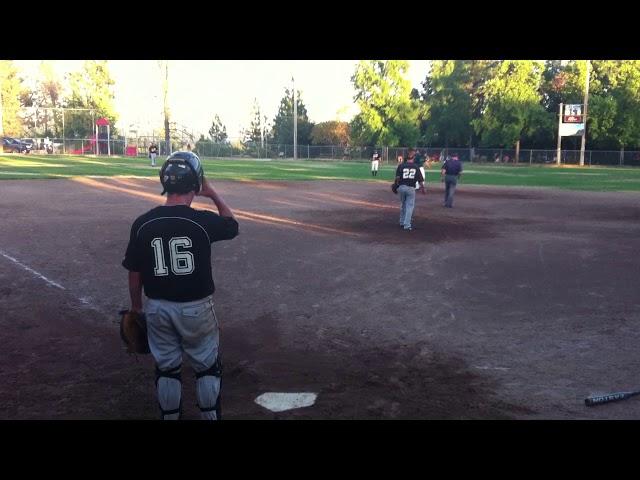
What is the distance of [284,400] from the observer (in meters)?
5.01

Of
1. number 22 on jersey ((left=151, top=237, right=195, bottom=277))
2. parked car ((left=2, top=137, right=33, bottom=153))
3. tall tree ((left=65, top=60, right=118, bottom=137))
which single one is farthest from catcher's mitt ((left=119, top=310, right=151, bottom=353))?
tall tree ((left=65, top=60, right=118, bottom=137))

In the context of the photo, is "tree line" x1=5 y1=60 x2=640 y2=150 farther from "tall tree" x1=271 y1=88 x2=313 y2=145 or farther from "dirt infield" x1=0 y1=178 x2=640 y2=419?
"dirt infield" x1=0 y1=178 x2=640 y2=419

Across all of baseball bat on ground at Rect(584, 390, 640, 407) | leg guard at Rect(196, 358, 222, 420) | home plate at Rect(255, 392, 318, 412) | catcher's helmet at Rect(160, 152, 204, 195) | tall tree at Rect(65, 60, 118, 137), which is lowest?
home plate at Rect(255, 392, 318, 412)

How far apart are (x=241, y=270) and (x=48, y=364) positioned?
463cm

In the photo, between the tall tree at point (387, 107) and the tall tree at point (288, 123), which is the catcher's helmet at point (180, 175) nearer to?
the tall tree at point (387, 107)

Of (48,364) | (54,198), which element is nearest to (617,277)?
(48,364)

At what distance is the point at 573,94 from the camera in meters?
65.5

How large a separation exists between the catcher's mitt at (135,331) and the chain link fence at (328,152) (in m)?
54.2

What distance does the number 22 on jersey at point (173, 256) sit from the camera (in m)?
3.91

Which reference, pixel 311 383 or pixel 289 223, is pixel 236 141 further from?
pixel 311 383

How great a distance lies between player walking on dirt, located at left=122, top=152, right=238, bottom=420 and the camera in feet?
12.9

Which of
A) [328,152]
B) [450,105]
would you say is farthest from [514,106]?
[328,152]

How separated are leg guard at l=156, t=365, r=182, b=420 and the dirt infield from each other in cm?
76

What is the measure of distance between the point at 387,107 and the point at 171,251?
71710 millimetres
